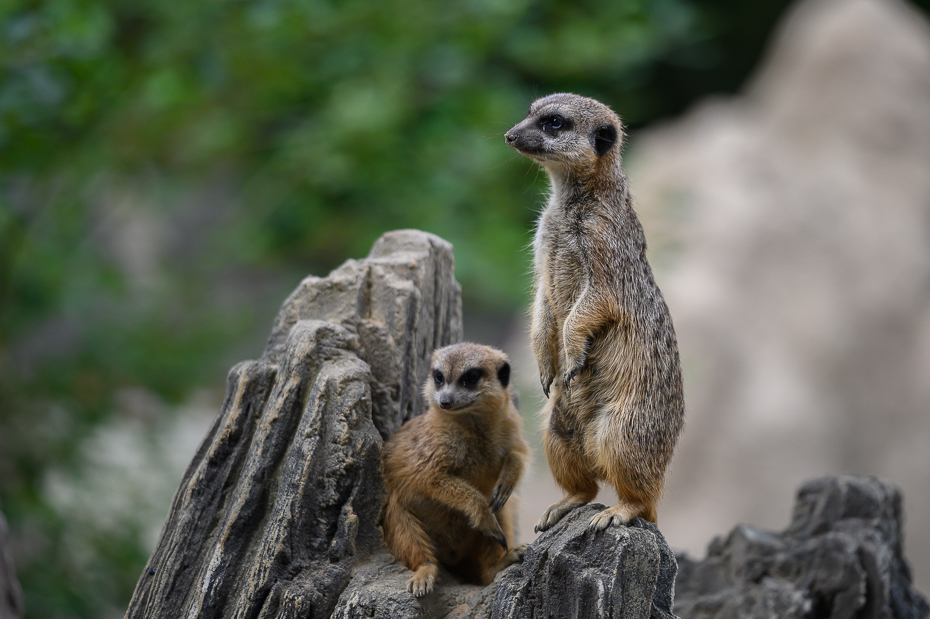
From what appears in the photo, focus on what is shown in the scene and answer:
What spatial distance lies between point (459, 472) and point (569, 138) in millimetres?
1164

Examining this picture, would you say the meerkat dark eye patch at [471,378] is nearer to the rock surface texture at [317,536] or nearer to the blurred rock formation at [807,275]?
the rock surface texture at [317,536]

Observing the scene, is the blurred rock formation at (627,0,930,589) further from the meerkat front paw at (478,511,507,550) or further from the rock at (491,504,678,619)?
the rock at (491,504,678,619)

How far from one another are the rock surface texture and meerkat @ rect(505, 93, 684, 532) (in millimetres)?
192

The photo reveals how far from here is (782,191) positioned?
31.0 ft

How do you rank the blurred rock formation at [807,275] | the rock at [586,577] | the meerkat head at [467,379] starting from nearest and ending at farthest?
the rock at [586,577] < the meerkat head at [467,379] < the blurred rock formation at [807,275]

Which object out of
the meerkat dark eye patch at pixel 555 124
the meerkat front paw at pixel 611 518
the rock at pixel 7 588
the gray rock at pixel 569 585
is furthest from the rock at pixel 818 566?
the rock at pixel 7 588

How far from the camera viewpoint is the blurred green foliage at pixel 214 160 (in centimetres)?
479

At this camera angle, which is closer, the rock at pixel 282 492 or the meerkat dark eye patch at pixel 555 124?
the rock at pixel 282 492

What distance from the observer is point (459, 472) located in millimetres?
2789

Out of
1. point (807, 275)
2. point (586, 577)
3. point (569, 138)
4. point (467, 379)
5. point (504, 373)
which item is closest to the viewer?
point (586, 577)

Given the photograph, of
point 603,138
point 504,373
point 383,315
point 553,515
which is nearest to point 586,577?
point 553,515

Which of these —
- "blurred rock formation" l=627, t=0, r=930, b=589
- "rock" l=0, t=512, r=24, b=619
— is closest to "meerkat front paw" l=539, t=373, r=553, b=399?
"rock" l=0, t=512, r=24, b=619

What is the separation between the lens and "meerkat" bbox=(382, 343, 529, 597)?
2.62m

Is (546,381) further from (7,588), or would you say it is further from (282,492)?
(7,588)
